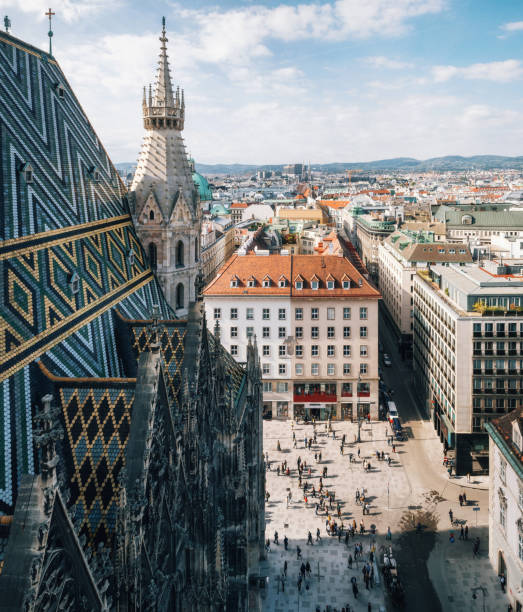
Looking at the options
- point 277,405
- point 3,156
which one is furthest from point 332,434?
point 3,156

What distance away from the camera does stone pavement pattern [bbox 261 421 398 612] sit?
37719mm

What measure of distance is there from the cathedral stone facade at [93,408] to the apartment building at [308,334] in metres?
28.2

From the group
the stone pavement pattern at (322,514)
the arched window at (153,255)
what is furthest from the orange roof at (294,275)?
the arched window at (153,255)

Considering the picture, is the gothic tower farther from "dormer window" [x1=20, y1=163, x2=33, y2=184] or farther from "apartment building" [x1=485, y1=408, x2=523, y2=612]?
"apartment building" [x1=485, y1=408, x2=523, y2=612]

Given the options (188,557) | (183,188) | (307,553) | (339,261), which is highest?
(183,188)

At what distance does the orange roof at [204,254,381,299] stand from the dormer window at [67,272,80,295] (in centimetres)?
4128

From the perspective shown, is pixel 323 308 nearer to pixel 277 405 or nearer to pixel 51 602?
pixel 277 405

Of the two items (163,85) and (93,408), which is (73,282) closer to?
(93,408)

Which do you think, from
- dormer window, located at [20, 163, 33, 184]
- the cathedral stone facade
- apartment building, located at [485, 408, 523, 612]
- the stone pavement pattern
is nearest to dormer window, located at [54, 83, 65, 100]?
the cathedral stone facade

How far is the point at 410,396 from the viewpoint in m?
72.6

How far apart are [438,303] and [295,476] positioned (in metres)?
23.3

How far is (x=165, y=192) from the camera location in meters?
39.3

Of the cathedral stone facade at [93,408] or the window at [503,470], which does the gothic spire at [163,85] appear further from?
the window at [503,470]

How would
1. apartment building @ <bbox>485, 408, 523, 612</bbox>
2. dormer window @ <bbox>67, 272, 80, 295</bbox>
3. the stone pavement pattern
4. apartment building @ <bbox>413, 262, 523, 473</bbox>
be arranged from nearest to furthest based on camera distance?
dormer window @ <bbox>67, 272, 80, 295</bbox> < apartment building @ <bbox>485, 408, 523, 612</bbox> < the stone pavement pattern < apartment building @ <bbox>413, 262, 523, 473</bbox>
